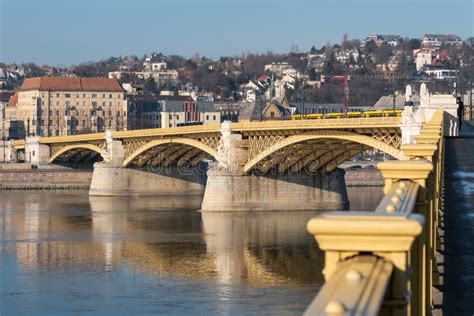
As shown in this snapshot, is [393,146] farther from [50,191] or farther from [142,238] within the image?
[50,191]

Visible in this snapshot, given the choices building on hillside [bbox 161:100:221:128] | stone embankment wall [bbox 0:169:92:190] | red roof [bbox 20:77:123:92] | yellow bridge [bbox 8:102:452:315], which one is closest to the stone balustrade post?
yellow bridge [bbox 8:102:452:315]

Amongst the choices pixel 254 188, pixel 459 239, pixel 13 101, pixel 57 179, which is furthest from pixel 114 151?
pixel 13 101

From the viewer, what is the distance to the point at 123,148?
75.8 m

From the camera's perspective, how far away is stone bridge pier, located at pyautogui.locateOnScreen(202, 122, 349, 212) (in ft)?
192

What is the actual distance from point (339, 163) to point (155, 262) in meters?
22.7

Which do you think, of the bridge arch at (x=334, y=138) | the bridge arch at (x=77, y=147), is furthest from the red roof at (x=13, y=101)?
the bridge arch at (x=334, y=138)

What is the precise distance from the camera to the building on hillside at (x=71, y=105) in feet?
A: 498

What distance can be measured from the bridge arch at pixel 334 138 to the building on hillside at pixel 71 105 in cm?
9641

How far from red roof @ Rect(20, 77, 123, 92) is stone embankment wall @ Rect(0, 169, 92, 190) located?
6620 centimetres

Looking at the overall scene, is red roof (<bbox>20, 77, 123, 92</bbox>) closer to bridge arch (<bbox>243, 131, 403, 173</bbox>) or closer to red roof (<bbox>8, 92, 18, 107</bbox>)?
red roof (<bbox>8, 92, 18, 107</bbox>)

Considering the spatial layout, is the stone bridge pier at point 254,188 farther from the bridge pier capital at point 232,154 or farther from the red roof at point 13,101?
the red roof at point 13,101

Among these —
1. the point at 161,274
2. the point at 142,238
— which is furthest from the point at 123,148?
the point at 161,274

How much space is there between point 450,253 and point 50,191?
74062 millimetres

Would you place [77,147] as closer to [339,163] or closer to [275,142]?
[339,163]
